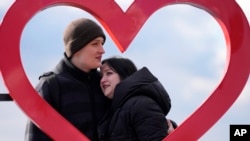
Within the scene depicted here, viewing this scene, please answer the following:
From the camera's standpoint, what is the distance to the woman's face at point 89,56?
428 centimetres

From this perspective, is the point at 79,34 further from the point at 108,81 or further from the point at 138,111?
the point at 138,111

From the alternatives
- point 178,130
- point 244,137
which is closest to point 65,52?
point 178,130

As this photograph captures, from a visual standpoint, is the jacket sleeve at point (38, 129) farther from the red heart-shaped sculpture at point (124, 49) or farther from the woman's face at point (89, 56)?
the woman's face at point (89, 56)

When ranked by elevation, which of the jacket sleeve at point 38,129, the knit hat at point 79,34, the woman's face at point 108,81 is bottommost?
the jacket sleeve at point 38,129

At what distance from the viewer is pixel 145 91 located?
4.17m

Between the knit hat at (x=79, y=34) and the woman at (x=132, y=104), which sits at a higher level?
the knit hat at (x=79, y=34)

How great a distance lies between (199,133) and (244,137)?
793 mm

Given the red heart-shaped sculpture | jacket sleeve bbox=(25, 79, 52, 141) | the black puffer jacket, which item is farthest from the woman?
jacket sleeve bbox=(25, 79, 52, 141)

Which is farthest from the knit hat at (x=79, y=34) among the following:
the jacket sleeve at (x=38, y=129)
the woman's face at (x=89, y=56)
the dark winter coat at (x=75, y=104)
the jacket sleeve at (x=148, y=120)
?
the jacket sleeve at (x=148, y=120)

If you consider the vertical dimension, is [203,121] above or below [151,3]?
below

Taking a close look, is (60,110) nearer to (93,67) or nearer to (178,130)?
(93,67)

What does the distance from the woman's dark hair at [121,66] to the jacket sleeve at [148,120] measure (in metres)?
0.23

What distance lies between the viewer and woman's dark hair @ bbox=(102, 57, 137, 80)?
427 cm

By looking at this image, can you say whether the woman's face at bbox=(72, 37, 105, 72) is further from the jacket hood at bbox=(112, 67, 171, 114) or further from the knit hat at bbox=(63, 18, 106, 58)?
the jacket hood at bbox=(112, 67, 171, 114)
